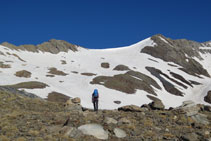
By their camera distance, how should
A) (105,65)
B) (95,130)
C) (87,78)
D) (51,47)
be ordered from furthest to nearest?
(51,47) < (105,65) < (87,78) < (95,130)

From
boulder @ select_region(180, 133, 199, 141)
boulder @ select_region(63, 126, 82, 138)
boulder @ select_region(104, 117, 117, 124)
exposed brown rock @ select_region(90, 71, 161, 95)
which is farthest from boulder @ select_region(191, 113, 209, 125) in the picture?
exposed brown rock @ select_region(90, 71, 161, 95)

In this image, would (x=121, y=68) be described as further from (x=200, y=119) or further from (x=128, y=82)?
(x=200, y=119)

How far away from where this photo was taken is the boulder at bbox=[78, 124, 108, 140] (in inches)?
567

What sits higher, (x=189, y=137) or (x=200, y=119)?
(x=200, y=119)

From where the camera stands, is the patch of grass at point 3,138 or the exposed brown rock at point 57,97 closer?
the patch of grass at point 3,138

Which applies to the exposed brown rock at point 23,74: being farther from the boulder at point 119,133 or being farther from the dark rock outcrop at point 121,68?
the boulder at point 119,133

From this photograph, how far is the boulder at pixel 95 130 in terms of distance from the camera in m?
14.4

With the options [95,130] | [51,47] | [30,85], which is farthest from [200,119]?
[51,47]

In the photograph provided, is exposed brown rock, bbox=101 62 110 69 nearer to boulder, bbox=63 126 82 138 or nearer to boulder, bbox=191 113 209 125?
boulder, bbox=191 113 209 125

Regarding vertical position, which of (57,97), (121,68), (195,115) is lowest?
(195,115)

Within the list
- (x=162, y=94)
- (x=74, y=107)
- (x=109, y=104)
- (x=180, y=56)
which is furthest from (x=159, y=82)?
(x=74, y=107)

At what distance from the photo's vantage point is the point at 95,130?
48.6 feet

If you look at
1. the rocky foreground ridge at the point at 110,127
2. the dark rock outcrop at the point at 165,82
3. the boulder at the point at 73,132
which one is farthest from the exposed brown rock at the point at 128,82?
the boulder at the point at 73,132

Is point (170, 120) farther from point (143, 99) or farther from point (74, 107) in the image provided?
point (143, 99)
